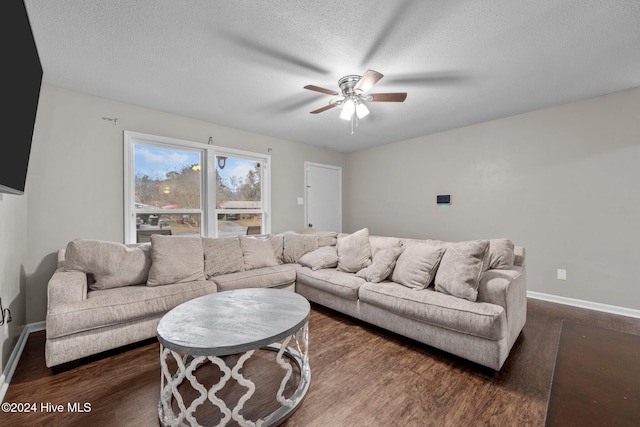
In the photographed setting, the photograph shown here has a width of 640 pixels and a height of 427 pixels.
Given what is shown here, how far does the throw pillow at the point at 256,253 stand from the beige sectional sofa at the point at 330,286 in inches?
0.7

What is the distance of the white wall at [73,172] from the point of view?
8.59ft

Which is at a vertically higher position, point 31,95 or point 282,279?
point 31,95

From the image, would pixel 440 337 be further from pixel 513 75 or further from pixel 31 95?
pixel 31 95

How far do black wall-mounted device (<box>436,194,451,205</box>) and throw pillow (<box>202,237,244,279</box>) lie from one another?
3263 millimetres

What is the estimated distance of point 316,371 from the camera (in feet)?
6.16

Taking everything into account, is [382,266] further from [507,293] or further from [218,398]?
[218,398]

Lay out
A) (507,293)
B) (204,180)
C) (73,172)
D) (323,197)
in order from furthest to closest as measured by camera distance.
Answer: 1. (323,197)
2. (204,180)
3. (73,172)
4. (507,293)

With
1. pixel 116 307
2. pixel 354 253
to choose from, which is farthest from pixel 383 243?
pixel 116 307

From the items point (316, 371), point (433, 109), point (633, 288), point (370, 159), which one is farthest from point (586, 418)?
point (370, 159)

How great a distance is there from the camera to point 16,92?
1126mm

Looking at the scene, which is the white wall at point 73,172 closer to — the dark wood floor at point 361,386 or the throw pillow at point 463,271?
the dark wood floor at point 361,386

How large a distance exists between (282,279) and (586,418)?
282 cm

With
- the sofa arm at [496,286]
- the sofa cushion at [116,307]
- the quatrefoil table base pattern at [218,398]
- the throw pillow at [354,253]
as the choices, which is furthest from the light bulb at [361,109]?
the sofa cushion at [116,307]

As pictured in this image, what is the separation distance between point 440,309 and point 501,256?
844 mm
